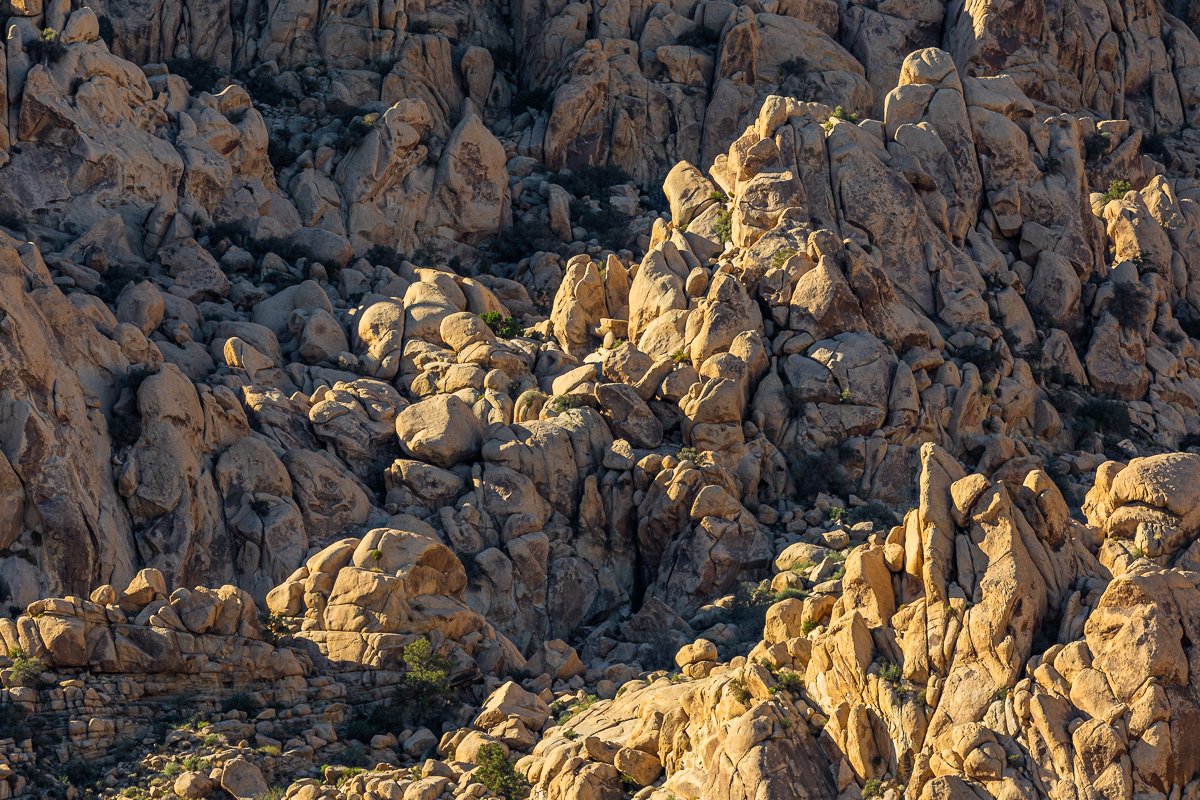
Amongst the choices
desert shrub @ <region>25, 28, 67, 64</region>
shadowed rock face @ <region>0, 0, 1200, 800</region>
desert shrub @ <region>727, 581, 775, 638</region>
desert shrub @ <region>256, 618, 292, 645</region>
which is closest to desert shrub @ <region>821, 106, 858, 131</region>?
shadowed rock face @ <region>0, 0, 1200, 800</region>

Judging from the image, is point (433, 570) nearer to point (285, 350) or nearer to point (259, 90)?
point (285, 350)

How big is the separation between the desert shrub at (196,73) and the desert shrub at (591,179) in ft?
46.5

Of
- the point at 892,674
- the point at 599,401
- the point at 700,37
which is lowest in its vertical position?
the point at 599,401

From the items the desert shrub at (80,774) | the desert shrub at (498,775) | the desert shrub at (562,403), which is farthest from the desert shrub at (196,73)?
the desert shrub at (498,775)

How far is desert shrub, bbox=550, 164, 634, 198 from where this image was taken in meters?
83.8

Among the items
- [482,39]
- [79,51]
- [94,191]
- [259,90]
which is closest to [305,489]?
[94,191]

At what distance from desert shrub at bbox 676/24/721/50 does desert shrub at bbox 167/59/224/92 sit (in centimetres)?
1954

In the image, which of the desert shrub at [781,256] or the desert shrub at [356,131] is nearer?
the desert shrub at [781,256]

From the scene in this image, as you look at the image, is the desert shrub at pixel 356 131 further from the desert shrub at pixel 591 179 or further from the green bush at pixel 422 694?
the green bush at pixel 422 694

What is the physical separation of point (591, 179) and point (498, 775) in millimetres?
42249

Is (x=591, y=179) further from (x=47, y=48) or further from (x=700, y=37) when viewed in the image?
(x=47, y=48)

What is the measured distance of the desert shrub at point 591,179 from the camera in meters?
83.8

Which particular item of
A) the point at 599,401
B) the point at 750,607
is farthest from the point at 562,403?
the point at 750,607

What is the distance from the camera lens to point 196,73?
8475cm
